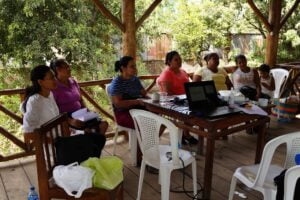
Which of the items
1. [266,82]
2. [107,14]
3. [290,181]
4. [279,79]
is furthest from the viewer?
[279,79]

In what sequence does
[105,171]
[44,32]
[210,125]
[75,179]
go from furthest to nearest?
1. [44,32]
2. [210,125]
3. [105,171]
4. [75,179]

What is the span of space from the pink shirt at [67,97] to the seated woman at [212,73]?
4.57 feet

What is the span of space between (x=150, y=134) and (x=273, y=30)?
13.1 ft

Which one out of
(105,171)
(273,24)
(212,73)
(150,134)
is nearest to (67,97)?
(150,134)

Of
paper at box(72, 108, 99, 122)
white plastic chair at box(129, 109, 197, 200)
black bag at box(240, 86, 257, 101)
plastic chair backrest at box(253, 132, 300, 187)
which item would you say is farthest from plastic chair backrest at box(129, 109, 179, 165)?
black bag at box(240, 86, 257, 101)

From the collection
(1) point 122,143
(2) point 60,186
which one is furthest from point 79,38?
(2) point 60,186

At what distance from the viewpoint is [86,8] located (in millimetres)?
6371

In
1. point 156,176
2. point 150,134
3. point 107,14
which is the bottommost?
point 156,176

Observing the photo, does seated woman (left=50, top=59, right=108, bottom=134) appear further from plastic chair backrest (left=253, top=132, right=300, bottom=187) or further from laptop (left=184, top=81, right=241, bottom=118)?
plastic chair backrest (left=253, top=132, right=300, bottom=187)

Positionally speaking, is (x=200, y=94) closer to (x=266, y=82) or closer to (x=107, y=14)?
(x=107, y=14)

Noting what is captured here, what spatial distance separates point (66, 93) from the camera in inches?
106

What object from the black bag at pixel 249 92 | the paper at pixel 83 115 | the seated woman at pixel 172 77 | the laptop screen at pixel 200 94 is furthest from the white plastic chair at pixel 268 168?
the black bag at pixel 249 92

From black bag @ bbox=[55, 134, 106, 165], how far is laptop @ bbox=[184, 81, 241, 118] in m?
0.85

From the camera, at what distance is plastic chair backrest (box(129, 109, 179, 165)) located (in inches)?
76.7
